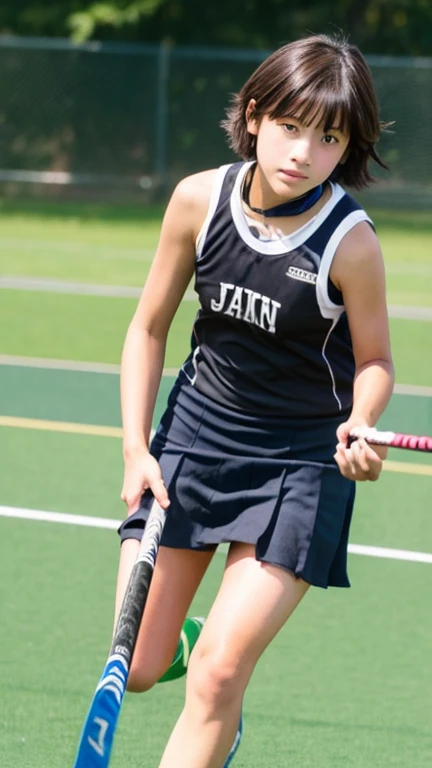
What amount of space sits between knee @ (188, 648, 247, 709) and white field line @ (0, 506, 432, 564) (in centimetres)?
300

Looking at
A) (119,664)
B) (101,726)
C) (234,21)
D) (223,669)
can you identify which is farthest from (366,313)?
(234,21)

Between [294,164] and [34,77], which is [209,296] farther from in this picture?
[34,77]

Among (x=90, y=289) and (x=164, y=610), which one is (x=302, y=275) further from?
(x=90, y=289)

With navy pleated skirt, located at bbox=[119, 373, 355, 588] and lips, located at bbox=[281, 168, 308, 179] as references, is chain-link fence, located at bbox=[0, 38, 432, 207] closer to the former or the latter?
navy pleated skirt, located at bbox=[119, 373, 355, 588]

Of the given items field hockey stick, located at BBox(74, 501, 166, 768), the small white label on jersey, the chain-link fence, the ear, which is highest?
the ear

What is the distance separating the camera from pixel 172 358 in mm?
11094

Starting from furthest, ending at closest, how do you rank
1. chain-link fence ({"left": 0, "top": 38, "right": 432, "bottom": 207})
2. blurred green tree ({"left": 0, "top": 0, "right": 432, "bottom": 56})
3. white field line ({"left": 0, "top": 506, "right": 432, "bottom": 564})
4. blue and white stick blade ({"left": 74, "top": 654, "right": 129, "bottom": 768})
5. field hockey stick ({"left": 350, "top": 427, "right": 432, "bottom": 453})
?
1. blurred green tree ({"left": 0, "top": 0, "right": 432, "bottom": 56})
2. chain-link fence ({"left": 0, "top": 38, "right": 432, "bottom": 207})
3. white field line ({"left": 0, "top": 506, "right": 432, "bottom": 564})
4. field hockey stick ({"left": 350, "top": 427, "right": 432, "bottom": 453})
5. blue and white stick blade ({"left": 74, "top": 654, "right": 129, "bottom": 768})

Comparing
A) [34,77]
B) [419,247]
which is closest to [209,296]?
[419,247]

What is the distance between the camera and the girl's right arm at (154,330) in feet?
12.9

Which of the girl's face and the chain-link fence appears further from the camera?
the chain-link fence

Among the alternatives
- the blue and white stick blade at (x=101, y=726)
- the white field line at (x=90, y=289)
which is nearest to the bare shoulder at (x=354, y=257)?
the blue and white stick blade at (x=101, y=726)

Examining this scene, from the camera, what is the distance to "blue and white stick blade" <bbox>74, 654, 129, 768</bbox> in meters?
3.10

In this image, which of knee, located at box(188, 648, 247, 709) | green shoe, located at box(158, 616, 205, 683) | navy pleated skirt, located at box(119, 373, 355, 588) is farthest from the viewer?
green shoe, located at box(158, 616, 205, 683)

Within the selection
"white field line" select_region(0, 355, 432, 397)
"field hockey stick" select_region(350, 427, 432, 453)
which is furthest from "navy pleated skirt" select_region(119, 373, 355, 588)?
"white field line" select_region(0, 355, 432, 397)
